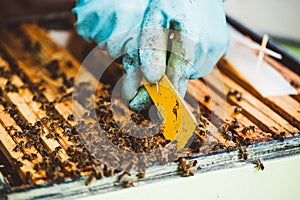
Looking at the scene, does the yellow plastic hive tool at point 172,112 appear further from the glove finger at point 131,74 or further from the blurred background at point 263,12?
the blurred background at point 263,12

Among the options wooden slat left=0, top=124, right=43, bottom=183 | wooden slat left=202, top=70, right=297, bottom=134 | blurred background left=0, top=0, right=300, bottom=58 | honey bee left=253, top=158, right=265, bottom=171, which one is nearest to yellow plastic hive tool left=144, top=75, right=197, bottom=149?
honey bee left=253, top=158, right=265, bottom=171

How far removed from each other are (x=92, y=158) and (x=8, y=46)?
226cm

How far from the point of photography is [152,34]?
11.3ft

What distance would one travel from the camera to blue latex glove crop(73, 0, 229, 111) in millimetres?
3455

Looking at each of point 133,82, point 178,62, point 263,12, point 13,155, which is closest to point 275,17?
point 263,12

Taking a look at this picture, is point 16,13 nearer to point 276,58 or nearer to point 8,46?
point 8,46

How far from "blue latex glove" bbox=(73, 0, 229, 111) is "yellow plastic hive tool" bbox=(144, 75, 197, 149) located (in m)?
0.08

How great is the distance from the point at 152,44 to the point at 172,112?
0.52 meters

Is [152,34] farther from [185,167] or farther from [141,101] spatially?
[185,167]

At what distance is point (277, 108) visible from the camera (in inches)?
159

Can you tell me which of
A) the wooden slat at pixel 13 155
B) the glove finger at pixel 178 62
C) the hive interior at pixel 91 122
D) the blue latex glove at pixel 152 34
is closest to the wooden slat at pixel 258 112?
the hive interior at pixel 91 122

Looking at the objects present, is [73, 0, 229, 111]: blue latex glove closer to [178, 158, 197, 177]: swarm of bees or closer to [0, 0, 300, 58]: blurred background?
[178, 158, 197, 177]: swarm of bees

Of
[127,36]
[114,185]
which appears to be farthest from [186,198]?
[127,36]

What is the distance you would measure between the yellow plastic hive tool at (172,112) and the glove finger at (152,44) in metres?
0.10
